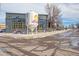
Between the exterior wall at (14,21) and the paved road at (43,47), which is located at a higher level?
the exterior wall at (14,21)

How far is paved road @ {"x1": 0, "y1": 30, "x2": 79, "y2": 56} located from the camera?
293 centimetres

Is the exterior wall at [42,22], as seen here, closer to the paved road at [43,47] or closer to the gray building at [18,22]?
the gray building at [18,22]

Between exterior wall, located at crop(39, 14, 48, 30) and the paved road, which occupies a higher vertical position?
exterior wall, located at crop(39, 14, 48, 30)

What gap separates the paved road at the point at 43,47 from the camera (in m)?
2.93

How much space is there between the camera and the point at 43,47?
9.68 ft

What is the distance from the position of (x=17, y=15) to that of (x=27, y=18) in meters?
0.11

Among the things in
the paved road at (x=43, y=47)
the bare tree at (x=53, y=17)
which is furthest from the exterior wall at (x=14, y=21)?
the bare tree at (x=53, y=17)

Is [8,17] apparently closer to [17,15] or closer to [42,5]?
[17,15]

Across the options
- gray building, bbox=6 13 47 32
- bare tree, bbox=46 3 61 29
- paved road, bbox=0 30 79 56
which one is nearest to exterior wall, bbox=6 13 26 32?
gray building, bbox=6 13 47 32

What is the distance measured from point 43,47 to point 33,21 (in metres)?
0.29

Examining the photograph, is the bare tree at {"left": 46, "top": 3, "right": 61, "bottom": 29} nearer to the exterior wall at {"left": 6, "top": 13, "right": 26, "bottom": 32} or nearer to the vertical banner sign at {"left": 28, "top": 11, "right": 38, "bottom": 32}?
the vertical banner sign at {"left": 28, "top": 11, "right": 38, "bottom": 32}

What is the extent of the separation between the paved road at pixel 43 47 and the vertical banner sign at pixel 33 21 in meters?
0.15

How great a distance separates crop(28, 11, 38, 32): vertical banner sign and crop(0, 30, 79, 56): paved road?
0.50 ft

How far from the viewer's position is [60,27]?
117 inches
